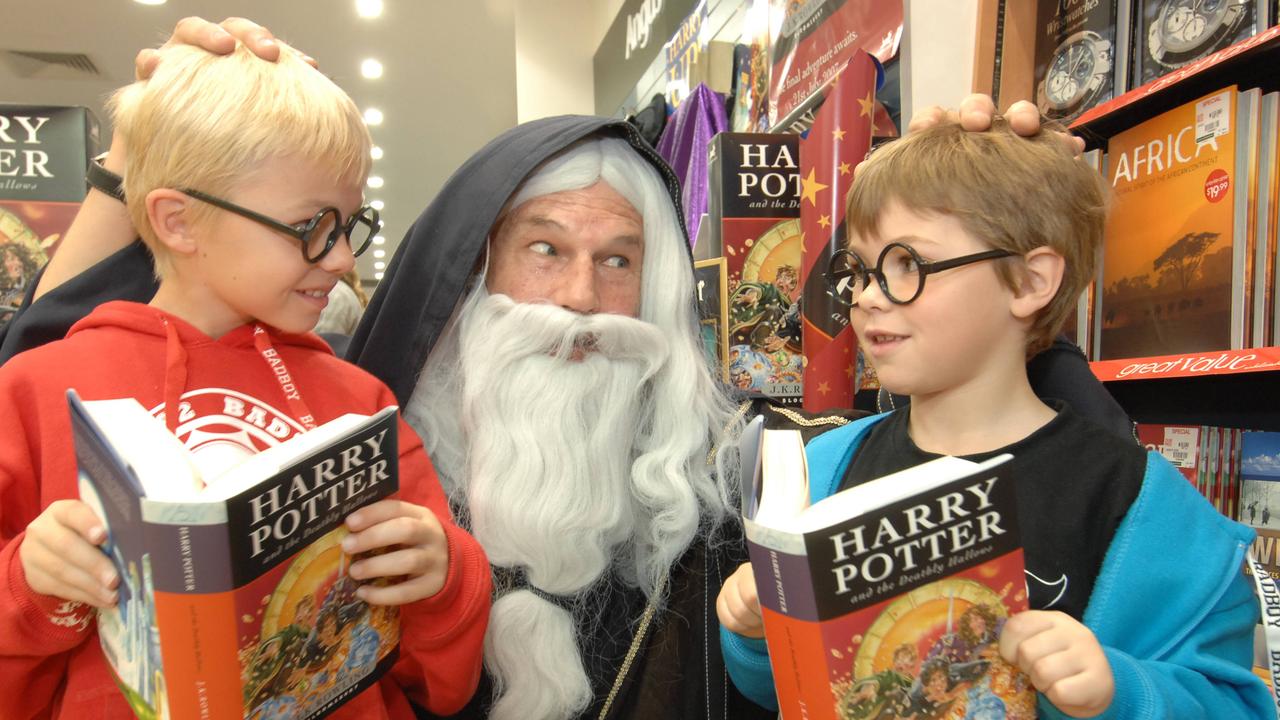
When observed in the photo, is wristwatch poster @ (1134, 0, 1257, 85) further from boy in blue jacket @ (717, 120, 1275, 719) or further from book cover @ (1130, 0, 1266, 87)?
boy in blue jacket @ (717, 120, 1275, 719)

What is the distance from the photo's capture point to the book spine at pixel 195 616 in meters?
0.79

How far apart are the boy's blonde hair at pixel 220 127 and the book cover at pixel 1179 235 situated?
143 cm

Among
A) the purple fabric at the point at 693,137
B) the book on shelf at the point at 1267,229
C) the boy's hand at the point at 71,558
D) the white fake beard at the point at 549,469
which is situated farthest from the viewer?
the purple fabric at the point at 693,137

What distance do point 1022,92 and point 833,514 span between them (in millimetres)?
1610

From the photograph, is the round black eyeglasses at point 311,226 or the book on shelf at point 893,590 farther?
the round black eyeglasses at point 311,226

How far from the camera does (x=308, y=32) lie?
598 cm

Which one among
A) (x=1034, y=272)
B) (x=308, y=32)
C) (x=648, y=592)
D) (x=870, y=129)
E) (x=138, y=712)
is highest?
(x=308, y=32)

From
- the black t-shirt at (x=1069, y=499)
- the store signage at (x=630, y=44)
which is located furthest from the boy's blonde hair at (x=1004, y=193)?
the store signage at (x=630, y=44)

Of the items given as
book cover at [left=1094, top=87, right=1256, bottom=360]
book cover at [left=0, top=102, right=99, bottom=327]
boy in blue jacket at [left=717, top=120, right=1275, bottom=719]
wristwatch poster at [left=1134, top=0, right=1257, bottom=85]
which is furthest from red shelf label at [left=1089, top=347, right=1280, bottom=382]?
book cover at [left=0, top=102, right=99, bottom=327]

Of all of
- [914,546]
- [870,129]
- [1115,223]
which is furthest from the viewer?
[870,129]

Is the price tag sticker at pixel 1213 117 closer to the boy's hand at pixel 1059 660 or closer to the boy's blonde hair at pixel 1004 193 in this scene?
the boy's blonde hair at pixel 1004 193

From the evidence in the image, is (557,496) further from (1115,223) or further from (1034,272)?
(1115,223)

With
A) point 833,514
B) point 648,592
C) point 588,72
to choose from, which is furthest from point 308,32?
point 833,514

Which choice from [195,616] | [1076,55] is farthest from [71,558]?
[1076,55]
